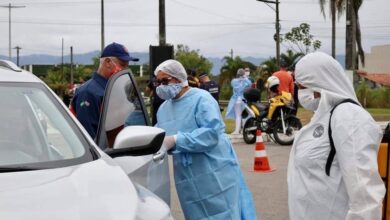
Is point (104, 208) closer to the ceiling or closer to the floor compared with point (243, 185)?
closer to the ceiling

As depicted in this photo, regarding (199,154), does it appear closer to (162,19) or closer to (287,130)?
(287,130)

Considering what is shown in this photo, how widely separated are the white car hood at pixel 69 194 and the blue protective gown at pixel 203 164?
1.73 m

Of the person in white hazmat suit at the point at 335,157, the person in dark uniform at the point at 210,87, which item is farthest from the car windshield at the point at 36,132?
the person in dark uniform at the point at 210,87

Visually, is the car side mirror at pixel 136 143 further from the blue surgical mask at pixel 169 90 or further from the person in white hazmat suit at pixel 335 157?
the blue surgical mask at pixel 169 90

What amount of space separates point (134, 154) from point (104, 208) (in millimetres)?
948

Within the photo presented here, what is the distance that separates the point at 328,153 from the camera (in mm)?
3441

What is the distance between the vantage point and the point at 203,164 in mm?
4945

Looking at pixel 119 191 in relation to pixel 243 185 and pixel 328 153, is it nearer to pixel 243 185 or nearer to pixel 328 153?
pixel 328 153

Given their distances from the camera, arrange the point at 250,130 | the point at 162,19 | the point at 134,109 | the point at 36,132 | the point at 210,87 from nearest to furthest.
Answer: the point at 36,132
the point at 134,109
the point at 250,130
the point at 210,87
the point at 162,19

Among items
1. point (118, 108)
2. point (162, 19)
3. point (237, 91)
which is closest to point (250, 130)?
point (237, 91)

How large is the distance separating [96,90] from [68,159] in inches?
66.5

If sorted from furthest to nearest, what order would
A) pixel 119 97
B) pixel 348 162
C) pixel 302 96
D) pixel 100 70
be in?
1. pixel 100 70
2. pixel 119 97
3. pixel 302 96
4. pixel 348 162

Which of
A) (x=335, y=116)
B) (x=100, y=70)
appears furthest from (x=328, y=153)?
(x=100, y=70)

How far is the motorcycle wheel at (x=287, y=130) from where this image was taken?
14.2 meters
